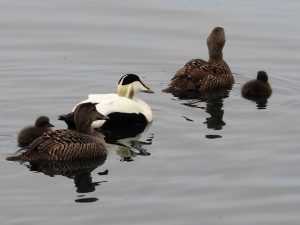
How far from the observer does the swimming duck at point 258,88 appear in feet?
55.0

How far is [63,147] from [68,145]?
0.08m

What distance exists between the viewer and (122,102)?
1546cm

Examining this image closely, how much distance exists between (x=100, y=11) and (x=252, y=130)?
8.12 meters

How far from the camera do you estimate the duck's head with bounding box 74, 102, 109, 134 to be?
46.2 feet

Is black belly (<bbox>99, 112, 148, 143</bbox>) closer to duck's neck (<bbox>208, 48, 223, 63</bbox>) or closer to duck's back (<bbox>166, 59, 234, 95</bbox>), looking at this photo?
duck's back (<bbox>166, 59, 234, 95</bbox>)

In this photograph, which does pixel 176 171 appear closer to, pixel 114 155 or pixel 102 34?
pixel 114 155

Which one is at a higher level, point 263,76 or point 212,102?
point 263,76

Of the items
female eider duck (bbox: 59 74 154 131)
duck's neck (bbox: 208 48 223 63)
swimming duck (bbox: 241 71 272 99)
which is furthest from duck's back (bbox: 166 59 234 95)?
female eider duck (bbox: 59 74 154 131)

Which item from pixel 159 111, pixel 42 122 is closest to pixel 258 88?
pixel 159 111

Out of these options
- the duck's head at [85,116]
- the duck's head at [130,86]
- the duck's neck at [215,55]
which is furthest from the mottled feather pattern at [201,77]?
the duck's head at [85,116]

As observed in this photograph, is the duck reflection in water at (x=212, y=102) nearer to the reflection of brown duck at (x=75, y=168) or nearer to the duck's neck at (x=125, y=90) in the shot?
the duck's neck at (x=125, y=90)

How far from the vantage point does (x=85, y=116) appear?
555 inches

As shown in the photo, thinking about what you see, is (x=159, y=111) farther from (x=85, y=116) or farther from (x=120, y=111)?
(x=85, y=116)

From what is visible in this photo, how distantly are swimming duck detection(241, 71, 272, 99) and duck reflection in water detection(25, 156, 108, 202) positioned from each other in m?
3.83
